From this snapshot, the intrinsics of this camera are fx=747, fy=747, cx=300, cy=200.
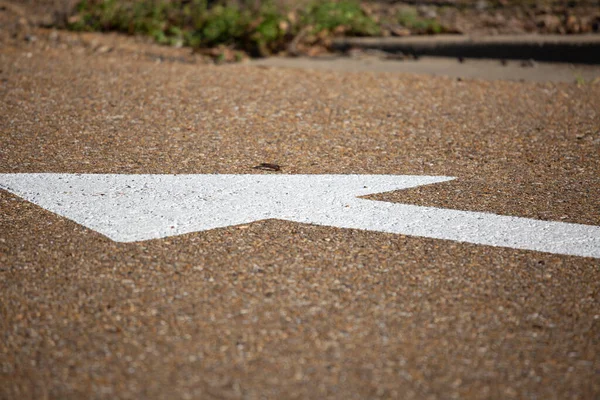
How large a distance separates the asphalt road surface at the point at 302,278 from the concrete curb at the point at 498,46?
1657 mm

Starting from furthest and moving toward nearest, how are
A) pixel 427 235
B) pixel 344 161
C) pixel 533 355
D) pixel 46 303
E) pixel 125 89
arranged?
pixel 125 89, pixel 344 161, pixel 427 235, pixel 46 303, pixel 533 355

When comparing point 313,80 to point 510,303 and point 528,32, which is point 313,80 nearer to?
point 528,32

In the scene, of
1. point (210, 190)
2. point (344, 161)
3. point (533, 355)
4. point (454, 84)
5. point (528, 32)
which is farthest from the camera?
point (528, 32)

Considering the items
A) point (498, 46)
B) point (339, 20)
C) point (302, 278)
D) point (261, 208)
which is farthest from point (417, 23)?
point (302, 278)

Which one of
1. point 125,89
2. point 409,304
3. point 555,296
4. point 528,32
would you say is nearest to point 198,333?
point 409,304

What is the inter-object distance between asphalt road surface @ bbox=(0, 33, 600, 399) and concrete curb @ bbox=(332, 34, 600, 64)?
5.44 ft

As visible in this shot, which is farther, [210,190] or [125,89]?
[125,89]

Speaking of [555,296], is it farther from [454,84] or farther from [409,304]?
[454,84]

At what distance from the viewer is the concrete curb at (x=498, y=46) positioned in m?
6.33

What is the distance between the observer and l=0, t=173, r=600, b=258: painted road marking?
303cm

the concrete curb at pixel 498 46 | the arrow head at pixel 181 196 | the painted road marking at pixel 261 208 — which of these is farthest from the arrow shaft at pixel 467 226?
the concrete curb at pixel 498 46

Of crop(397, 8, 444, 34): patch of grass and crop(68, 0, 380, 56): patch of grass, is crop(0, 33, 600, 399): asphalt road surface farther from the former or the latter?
crop(397, 8, 444, 34): patch of grass

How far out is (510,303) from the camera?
250 centimetres

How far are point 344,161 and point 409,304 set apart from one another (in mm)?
1633
